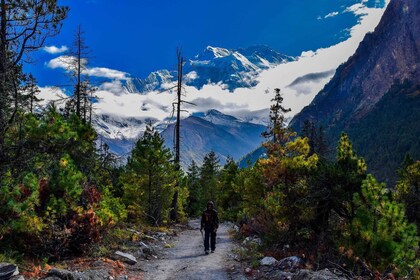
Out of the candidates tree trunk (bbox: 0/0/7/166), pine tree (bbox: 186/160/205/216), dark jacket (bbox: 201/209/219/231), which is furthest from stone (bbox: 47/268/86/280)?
pine tree (bbox: 186/160/205/216)

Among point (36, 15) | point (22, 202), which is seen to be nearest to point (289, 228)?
point (22, 202)

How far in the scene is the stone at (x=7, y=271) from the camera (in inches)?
328

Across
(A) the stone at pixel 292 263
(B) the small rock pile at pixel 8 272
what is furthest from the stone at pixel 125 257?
(A) the stone at pixel 292 263

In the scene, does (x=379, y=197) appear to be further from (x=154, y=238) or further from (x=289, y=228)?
(x=154, y=238)

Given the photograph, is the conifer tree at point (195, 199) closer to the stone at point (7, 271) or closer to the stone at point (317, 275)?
the stone at point (317, 275)

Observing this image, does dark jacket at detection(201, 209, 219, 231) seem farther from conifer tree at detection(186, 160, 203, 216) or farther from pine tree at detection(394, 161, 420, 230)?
conifer tree at detection(186, 160, 203, 216)

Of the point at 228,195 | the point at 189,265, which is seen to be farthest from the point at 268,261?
the point at 228,195

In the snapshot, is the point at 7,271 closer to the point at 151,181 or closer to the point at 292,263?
the point at 292,263

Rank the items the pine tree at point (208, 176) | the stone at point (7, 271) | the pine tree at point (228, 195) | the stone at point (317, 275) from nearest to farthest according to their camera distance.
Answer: the stone at point (7, 271)
the stone at point (317, 275)
the pine tree at point (228, 195)
the pine tree at point (208, 176)

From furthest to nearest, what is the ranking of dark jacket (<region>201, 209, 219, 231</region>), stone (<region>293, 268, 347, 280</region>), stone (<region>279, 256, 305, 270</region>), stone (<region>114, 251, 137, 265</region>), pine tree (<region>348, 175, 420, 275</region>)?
dark jacket (<region>201, 209, 219, 231</region>)
stone (<region>114, 251, 137, 265</region>)
stone (<region>279, 256, 305, 270</region>)
pine tree (<region>348, 175, 420, 275</region>)
stone (<region>293, 268, 347, 280</region>)

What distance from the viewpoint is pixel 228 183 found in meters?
43.2

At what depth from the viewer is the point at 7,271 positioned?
8.42 m

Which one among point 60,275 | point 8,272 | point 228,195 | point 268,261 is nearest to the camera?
point 8,272

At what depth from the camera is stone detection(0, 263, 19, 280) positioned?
8322mm
